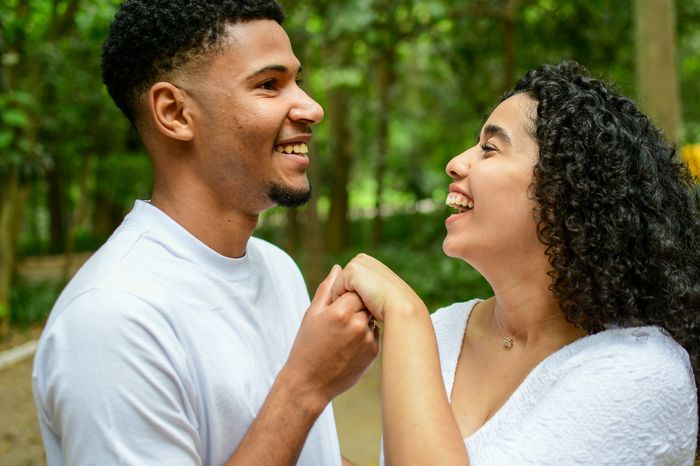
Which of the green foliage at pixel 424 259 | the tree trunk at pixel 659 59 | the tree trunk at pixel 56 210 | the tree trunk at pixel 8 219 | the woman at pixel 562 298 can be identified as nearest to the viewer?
the woman at pixel 562 298

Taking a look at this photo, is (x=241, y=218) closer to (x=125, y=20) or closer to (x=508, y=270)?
(x=125, y=20)

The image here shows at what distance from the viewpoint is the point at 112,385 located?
5.15 feet

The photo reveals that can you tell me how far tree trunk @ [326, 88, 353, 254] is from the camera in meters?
14.3

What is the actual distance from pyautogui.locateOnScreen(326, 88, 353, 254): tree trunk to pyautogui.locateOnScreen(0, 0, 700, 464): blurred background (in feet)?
0.11

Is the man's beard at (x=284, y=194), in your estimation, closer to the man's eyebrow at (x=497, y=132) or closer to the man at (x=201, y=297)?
the man at (x=201, y=297)

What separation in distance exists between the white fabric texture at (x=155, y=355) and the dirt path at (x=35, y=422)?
3.92 metres


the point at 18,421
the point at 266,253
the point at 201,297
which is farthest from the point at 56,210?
the point at 201,297

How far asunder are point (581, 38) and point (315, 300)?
1040cm

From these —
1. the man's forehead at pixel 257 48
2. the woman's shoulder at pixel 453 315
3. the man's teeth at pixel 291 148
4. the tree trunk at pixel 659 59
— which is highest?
the tree trunk at pixel 659 59

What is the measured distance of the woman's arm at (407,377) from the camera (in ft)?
5.42

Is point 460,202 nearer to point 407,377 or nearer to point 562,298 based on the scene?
point 562,298

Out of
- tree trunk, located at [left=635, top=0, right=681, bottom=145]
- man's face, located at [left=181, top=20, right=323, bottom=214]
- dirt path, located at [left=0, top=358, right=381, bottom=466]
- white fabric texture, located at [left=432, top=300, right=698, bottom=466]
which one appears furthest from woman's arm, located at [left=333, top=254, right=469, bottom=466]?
tree trunk, located at [left=635, top=0, right=681, bottom=145]

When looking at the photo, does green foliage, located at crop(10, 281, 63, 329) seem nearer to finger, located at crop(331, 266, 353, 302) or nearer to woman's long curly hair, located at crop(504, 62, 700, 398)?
finger, located at crop(331, 266, 353, 302)

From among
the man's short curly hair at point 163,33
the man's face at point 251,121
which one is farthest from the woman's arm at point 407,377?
the man's short curly hair at point 163,33
